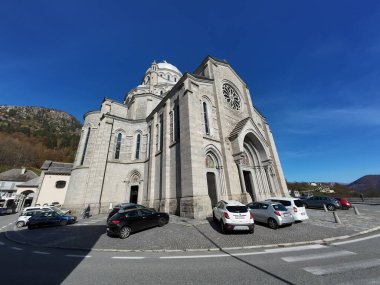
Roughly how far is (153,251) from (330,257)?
6404 millimetres

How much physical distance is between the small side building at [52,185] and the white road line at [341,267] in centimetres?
3755

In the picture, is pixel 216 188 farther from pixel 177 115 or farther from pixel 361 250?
pixel 361 250

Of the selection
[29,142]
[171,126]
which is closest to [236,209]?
[171,126]

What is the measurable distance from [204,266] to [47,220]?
50.7ft

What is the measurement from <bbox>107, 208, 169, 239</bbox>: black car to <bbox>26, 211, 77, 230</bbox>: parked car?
8.17 m

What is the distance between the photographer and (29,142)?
241 ft

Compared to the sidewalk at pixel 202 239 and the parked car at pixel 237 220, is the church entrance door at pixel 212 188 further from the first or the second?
the parked car at pixel 237 220

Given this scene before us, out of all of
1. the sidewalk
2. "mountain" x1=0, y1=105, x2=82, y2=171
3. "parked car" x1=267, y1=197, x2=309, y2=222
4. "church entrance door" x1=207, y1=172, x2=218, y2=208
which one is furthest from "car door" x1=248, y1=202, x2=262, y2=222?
"mountain" x1=0, y1=105, x2=82, y2=171

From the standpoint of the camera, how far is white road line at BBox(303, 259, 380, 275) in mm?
4332

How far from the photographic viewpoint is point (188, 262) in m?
5.30

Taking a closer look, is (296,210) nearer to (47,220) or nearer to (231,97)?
(231,97)

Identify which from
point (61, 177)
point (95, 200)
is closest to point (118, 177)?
point (95, 200)

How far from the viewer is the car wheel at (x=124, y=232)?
28.5 feet

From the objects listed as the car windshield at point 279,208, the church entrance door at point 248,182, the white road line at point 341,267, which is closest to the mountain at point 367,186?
the church entrance door at point 248,182
